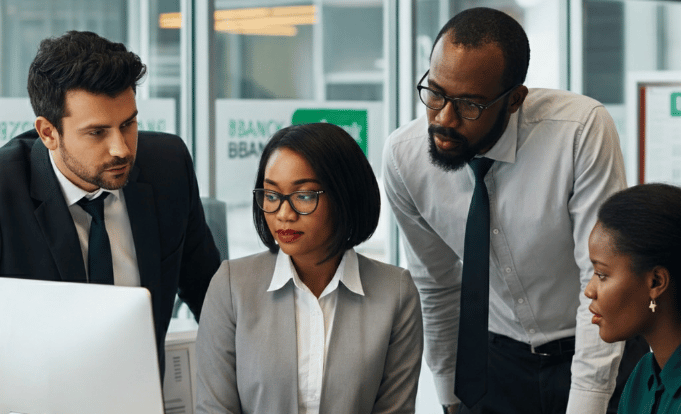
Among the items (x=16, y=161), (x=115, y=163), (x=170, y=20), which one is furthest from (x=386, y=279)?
(x=170, y=20)

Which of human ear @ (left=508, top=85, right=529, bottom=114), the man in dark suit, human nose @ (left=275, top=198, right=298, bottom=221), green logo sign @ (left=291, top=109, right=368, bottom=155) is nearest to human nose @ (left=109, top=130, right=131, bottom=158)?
the man in dark suit

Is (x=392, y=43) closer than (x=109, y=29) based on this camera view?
No

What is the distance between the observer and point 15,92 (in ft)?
11.4

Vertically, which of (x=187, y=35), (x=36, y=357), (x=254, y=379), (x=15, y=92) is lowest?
(x=254, y=379)

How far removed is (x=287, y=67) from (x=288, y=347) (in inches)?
109

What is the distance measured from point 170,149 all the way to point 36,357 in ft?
3.17

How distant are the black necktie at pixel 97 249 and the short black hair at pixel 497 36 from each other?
37.5 inches

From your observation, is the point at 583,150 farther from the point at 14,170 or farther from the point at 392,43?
the point at 392,43

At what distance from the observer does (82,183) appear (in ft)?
6.03

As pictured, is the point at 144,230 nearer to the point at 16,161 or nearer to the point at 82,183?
the point at 82,183

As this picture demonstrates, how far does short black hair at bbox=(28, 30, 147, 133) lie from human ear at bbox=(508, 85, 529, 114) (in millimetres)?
921

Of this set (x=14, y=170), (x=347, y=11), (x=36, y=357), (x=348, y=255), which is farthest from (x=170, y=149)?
(x=347, y=11)

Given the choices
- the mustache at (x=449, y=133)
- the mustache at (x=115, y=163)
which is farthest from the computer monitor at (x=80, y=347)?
the mustache at (x=449, y=133)

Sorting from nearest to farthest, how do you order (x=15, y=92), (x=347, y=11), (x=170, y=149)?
1. (x=170, y=149)
2. (x=15, y=92)
3. (x=347, y=11)
